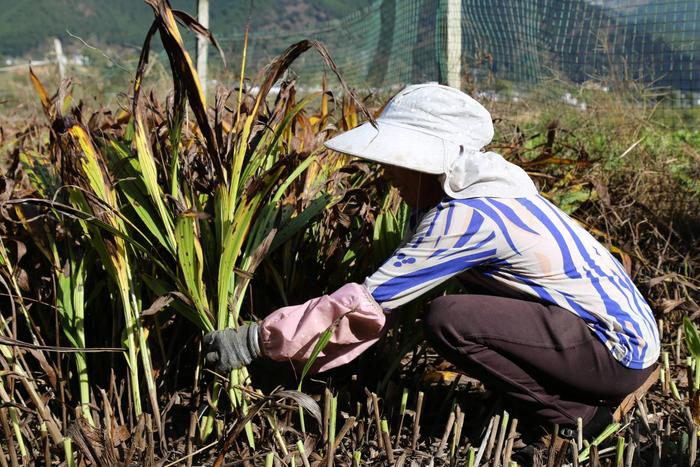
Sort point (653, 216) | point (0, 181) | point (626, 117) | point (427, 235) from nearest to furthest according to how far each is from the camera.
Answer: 1. point (427, 235)
2. point (0, 181)
3. point (653, 216)
4. point (626, 117)

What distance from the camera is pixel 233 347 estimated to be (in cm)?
168

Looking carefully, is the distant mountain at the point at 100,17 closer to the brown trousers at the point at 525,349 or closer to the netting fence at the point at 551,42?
the netting fence at the point at 551,42

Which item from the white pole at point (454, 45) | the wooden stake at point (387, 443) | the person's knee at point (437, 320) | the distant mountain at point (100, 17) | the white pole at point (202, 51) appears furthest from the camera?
the distant mountain at point (100, 17)

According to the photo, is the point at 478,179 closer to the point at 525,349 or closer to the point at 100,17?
the point at 525,349

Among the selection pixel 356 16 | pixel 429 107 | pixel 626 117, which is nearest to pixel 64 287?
pixel 429 107

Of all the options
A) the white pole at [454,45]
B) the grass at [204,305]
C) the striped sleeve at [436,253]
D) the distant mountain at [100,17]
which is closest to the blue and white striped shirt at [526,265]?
the striped sleeve at [436,253]

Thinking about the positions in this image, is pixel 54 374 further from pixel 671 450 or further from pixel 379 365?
pixel 671 450

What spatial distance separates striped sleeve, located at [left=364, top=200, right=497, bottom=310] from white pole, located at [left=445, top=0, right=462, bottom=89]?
2.17m

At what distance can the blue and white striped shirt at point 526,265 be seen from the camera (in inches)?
65.6

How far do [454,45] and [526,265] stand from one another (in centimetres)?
239

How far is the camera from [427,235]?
5.47 ft

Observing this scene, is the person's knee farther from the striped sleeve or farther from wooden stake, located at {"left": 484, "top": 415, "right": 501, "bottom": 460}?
wooden stake, located at {"left": 484, "top": 415, "right": 501, "bottom": 460}

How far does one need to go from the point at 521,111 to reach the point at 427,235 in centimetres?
261

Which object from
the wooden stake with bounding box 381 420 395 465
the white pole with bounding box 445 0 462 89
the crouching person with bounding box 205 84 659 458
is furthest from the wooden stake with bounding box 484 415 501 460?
the white pole with bounding box 445 0 462 89
